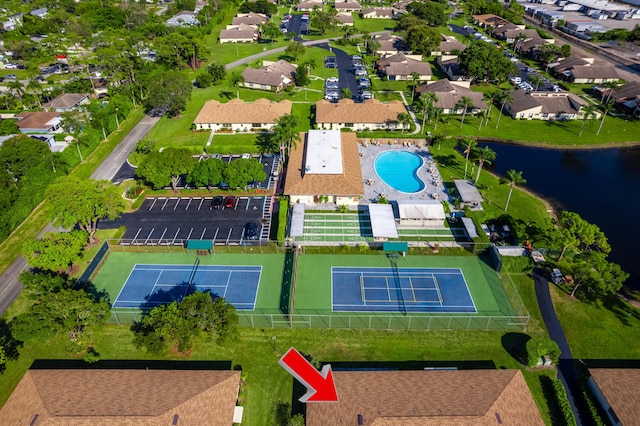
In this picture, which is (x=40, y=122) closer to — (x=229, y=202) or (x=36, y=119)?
(x=36, y=119)

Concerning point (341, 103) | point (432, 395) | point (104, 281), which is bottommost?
point (104, 281)

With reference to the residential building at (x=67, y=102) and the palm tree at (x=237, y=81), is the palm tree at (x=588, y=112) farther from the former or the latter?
the residential building at (x=67, y=102)

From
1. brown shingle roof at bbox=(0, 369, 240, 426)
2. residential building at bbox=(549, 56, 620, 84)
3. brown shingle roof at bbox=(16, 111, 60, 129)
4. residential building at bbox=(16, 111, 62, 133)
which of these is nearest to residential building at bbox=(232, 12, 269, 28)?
brown shingle roof at bbox=(16, 111, 60, 129)

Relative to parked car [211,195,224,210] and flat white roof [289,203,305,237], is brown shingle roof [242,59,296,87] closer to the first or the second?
parked car [211,195,224,210]

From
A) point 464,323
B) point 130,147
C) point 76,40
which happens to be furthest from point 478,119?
→ point 76,40

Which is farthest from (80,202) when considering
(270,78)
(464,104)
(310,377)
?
(464,104)

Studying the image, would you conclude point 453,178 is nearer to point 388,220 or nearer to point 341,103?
point 388,220

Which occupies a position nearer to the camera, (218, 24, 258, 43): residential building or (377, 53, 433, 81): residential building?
(377, 53, 433, 81): residential building
